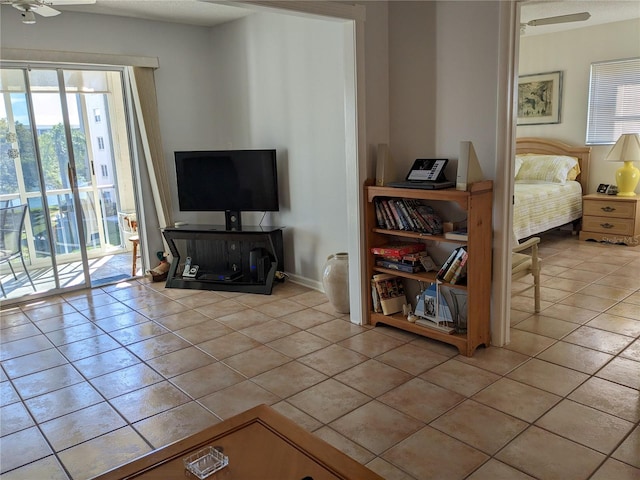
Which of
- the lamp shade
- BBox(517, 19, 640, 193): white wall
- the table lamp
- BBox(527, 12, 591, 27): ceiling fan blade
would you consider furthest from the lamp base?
BBox(527, 12, 591, 27): ceiling fan blade

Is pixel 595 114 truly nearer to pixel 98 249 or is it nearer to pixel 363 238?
pixel 363 238

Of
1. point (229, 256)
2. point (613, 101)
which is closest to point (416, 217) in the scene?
point (229, 256)

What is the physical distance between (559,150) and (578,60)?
1094 mm

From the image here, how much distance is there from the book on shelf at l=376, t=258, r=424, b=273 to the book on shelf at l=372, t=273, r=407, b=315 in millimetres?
89

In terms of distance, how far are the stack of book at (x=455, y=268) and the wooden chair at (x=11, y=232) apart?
12.2 feet

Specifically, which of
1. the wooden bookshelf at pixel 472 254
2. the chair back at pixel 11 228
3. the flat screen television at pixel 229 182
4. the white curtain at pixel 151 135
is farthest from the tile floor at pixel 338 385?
the white curtain at pixel 151 135

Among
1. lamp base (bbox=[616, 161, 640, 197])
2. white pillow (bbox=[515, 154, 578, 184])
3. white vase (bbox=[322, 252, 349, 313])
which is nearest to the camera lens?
white vase (bbox=[322, 252, 349, 313])

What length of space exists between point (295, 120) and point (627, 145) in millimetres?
3824

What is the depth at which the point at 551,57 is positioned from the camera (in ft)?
21.0

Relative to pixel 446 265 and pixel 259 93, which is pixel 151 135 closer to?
pixel 259 93

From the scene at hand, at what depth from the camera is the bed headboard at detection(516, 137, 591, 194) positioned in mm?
6293

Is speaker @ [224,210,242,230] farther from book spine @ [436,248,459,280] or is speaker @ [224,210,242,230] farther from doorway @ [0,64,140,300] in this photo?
book spine @ [436,248,459,280]

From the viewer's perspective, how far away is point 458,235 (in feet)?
10.0

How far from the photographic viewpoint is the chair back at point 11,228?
4.46 meters
